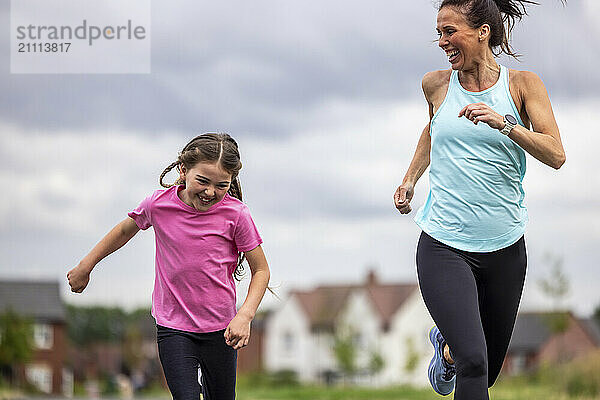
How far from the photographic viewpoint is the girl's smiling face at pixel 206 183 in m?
3.54

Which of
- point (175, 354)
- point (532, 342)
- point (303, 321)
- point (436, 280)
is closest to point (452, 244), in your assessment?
point (436, 280)

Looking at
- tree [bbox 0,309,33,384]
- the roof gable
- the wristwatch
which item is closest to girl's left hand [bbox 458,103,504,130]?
the wristwatch

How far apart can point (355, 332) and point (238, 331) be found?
27854 millimetres

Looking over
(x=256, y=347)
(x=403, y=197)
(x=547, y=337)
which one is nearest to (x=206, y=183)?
(x=403, y=197)

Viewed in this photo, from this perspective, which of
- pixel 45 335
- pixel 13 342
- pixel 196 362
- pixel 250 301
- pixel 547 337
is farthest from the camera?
pixel 45 335

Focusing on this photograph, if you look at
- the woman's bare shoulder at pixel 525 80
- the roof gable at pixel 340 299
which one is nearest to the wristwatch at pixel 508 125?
the woman's bare shoulder at pixel 525 80

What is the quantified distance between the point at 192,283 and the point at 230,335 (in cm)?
35

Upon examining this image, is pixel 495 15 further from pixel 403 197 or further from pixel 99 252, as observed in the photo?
pixel 99 252

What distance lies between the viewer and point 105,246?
3.66 metres

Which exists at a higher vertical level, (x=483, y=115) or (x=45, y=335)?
(x=483, y=115)

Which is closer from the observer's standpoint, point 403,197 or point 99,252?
point 99,252

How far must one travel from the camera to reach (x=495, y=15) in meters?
3.60

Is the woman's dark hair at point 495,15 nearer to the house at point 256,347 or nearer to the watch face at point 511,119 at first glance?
Result: the watch face at point 511,119

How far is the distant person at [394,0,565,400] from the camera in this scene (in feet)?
10.9
